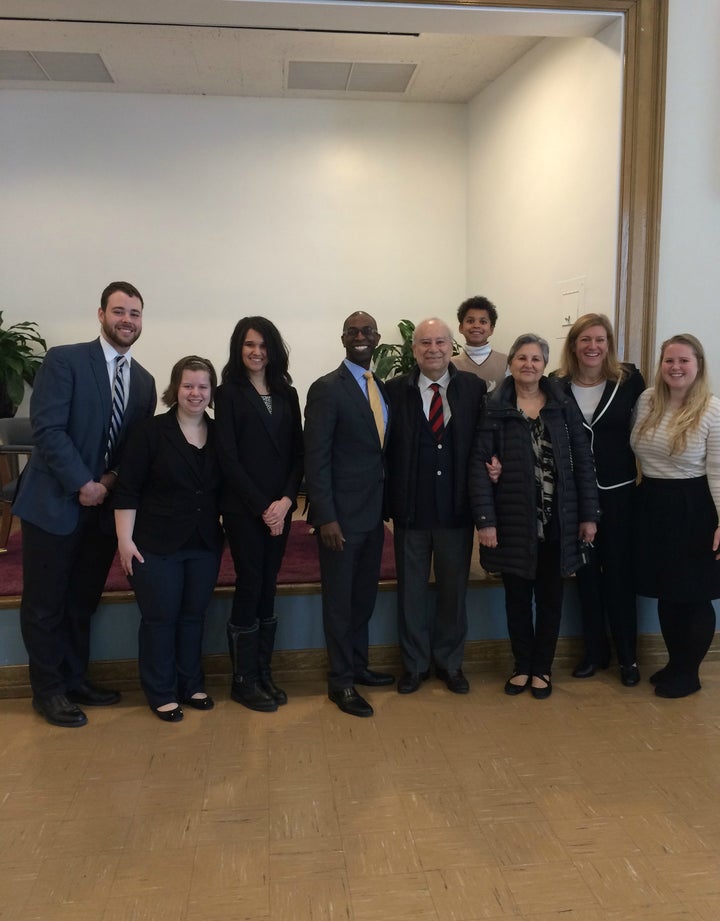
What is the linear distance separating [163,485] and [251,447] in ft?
1.16

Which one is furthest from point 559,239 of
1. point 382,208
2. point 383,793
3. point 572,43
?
point 383,793

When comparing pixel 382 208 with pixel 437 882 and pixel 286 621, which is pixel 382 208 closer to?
pixel 286 621

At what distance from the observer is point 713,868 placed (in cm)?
201

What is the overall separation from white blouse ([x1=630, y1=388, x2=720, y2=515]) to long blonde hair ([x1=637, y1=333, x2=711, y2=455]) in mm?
19

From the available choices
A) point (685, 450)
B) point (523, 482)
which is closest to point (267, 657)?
point (523, 482)

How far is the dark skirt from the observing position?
10.0 ft

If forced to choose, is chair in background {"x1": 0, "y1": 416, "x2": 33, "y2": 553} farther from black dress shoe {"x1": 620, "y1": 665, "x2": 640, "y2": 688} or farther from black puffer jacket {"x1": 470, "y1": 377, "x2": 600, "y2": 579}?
black dress shoe {"x1": 620, "y1": 665, "x2": 640, "y2": 688}

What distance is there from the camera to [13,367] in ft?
18.1

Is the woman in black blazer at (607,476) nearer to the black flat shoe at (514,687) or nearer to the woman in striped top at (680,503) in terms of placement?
the woman in striped top at (680,503)

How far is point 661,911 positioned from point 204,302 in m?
5.20

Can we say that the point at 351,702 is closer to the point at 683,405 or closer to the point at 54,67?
the point at 683,405

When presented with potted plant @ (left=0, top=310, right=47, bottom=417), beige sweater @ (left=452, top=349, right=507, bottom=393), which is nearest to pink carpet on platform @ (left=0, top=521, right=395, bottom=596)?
beige sweater @ (left=452, top=349, right=507, bottom=393)

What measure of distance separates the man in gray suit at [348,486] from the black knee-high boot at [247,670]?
0.28 metres

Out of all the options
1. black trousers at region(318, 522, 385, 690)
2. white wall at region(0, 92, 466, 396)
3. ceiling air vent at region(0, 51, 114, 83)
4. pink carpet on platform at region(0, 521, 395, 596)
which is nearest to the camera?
black trousers at region(318, 522, 385, 690)
